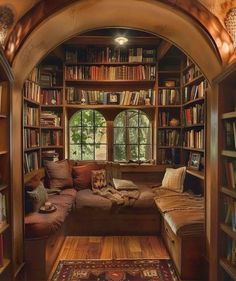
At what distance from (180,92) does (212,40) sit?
2.61 metres

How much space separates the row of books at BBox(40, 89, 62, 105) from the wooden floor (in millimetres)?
2202

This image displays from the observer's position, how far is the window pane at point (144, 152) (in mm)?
5043

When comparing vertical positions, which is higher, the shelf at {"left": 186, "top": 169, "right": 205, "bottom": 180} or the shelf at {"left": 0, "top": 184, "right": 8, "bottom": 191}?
the shelf at {"left": 0, "top": 184, "right": 8, "bottom": 191}

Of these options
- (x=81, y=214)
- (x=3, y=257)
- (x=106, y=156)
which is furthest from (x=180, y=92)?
(x=3, y=257)

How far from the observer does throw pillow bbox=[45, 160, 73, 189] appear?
427cm

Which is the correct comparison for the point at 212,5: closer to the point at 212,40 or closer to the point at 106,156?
the point at 212,40

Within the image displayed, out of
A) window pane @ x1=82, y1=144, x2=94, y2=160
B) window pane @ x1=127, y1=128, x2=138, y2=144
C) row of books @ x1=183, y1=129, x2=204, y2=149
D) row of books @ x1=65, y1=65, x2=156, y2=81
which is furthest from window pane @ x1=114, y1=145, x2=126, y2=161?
row of books @ x1=65, y1=65, x2=156, y2=81

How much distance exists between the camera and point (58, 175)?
4.32 m

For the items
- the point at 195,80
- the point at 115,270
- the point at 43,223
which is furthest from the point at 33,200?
the point at 195,80

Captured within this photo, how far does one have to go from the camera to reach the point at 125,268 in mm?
2980

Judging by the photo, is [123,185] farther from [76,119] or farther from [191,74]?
[191,74]

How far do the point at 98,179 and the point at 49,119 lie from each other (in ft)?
4.27

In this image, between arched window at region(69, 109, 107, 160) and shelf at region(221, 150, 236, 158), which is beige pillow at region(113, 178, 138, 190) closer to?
arched window at region(69, 109, 107, 160)

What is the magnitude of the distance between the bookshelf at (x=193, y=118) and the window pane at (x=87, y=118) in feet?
5.22
